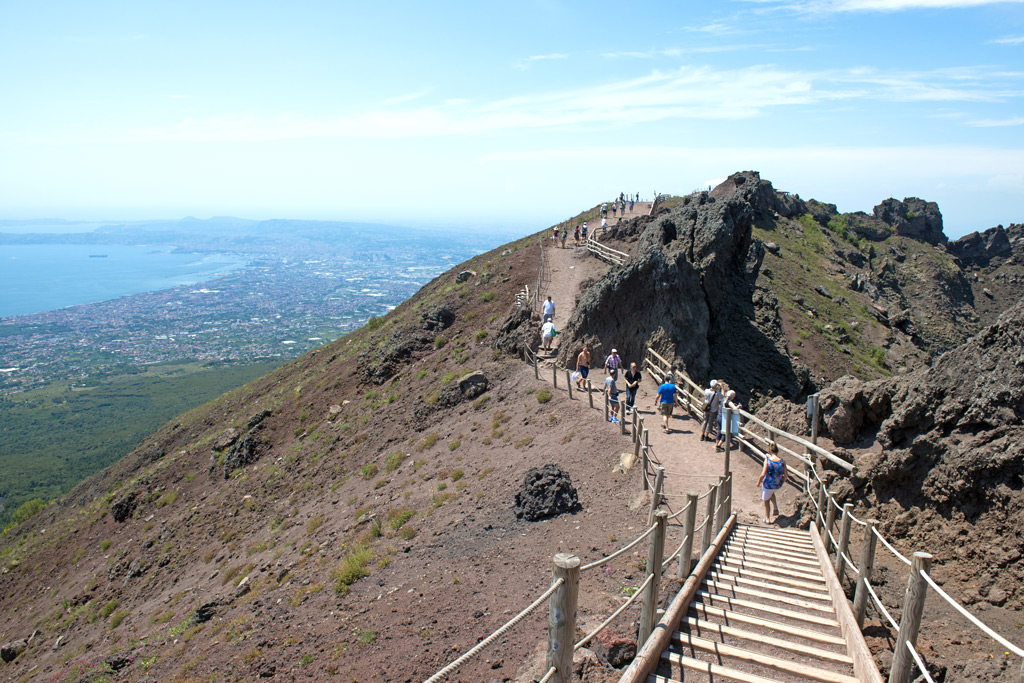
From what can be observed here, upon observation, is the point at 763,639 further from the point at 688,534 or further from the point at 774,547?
the point at 774,547

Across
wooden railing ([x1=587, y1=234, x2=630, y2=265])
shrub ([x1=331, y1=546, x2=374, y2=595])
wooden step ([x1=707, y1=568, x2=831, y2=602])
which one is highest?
wooden railing ([x1=587, y1=234, x2=630, y2=265])

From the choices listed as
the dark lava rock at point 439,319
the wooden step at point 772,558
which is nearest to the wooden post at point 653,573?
the wooden step at point 772,558

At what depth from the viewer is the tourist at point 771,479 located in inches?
447

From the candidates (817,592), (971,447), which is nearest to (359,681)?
(817,592)

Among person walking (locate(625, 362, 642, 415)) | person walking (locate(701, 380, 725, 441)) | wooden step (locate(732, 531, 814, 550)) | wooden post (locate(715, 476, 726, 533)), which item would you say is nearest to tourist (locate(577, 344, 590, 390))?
person walking (locate(625, 362, 642, 415))

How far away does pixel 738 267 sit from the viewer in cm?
2853

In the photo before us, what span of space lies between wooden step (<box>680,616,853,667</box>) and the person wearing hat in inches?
387

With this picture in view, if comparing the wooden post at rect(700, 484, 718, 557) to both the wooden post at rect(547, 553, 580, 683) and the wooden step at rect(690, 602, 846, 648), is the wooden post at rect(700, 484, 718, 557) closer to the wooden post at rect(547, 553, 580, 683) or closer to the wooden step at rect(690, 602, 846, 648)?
the wooden step at rect(690, 602, 846, 648)

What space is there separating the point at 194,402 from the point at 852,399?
382 feet

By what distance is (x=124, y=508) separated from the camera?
26234 mm

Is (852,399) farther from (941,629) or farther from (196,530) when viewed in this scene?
(196,530)

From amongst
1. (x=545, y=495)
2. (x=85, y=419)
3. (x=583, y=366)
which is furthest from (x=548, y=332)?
(x=85, y=419)

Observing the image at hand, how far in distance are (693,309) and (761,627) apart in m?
16.2

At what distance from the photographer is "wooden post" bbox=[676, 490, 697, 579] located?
696cm
